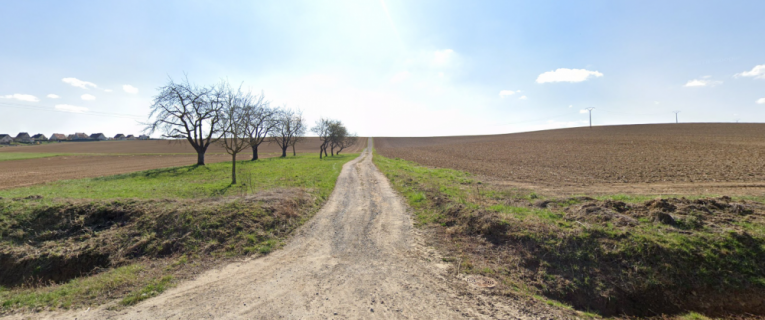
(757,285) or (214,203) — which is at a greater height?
(214,203)

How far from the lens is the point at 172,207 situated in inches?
398

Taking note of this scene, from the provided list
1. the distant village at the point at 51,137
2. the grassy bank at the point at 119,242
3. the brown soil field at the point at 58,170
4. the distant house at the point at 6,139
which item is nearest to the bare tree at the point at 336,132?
the brown soil field at the point at 58,170

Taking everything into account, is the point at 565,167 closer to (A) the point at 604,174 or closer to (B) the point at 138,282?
(A) the point at 604,174

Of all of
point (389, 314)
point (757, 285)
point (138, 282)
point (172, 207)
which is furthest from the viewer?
point (172, 207)

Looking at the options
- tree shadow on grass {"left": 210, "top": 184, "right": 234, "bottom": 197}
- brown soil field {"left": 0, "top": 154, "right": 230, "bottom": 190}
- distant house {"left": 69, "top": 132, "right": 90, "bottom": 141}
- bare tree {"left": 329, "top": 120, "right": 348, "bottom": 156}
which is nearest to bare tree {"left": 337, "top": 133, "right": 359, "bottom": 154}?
bare tree {"left": 329, "top": 120, "right": 348, "bottom": 156}

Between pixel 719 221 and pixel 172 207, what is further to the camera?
pixel 172 207

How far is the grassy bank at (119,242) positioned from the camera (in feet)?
19.8

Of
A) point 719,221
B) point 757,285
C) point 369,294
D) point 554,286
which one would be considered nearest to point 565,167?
point 719,221

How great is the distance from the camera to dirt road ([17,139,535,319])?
487cm

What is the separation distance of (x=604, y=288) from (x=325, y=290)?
558cm

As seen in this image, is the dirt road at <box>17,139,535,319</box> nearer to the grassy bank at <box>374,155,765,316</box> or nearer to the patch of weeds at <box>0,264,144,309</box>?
the patch of weeds at <box>0,264,144,309</box>

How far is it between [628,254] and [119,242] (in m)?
13.4

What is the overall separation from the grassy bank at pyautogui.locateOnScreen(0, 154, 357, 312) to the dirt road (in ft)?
2.52

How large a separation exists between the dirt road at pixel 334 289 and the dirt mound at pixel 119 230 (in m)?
1.74
